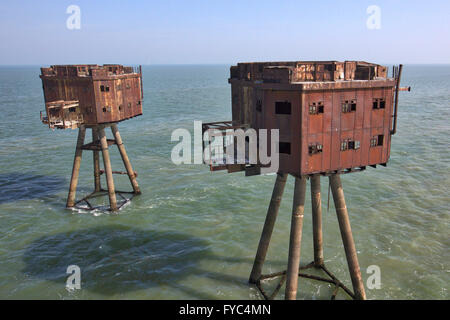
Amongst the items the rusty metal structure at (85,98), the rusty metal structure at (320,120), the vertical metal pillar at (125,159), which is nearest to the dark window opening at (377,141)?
the rusty metal structure at (320,120)

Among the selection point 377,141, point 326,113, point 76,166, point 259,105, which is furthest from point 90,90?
point 377,141

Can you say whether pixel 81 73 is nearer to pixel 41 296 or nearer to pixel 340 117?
pixel 41 296

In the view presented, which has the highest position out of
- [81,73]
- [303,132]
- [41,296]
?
[81,73]

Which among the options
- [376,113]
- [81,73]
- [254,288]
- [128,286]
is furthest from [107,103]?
[376,113]

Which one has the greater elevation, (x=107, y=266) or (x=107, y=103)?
(x=107, y=103)

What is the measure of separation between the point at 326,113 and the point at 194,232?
513 inches

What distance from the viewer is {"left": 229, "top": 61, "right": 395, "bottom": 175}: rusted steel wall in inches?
537

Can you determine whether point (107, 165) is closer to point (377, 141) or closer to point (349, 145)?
point (349, 145)

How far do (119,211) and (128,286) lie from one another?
30.6 ft

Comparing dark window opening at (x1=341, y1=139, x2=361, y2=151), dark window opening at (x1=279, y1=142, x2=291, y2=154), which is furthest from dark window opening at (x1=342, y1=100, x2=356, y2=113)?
dark window opening at (x1=279, y1=142, x2=291, y2=154)

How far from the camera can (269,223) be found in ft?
54.7

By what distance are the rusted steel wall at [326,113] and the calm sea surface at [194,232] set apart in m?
6.95

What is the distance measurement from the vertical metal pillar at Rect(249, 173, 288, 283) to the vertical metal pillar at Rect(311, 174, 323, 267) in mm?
1427
